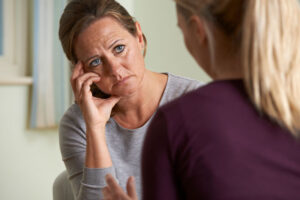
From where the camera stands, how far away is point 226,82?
0.61m

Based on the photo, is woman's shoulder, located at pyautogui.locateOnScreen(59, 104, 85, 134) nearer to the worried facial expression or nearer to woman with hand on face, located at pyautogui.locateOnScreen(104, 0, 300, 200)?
the worried facial expression

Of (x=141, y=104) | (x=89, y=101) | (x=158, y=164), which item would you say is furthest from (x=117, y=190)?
(x=141, y=104)

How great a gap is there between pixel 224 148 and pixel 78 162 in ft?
2.96

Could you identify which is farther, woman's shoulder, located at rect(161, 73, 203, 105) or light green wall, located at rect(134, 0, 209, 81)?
light green wall, located at rect(134, 0, 209, 81)

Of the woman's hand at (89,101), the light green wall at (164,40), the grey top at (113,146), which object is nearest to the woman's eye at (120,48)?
the woman's hand at (89,101)

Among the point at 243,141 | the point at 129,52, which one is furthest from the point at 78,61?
the point at 243,141

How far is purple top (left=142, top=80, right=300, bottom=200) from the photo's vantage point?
560 mm

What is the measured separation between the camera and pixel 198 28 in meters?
0.69

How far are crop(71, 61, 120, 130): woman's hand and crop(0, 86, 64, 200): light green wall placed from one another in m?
0.71

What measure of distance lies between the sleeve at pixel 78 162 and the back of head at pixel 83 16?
0.28 metres

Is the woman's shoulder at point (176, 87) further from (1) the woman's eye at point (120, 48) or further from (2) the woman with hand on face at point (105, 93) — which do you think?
(1) the woman's eye at point (120, 48)

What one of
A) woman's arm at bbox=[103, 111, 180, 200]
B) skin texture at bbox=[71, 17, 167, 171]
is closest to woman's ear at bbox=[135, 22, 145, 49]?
skin texture at bbox=[71, 17, 167, 171]

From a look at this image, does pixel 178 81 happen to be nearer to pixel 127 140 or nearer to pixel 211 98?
pixel 127 140

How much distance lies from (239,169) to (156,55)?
6.56 feet
